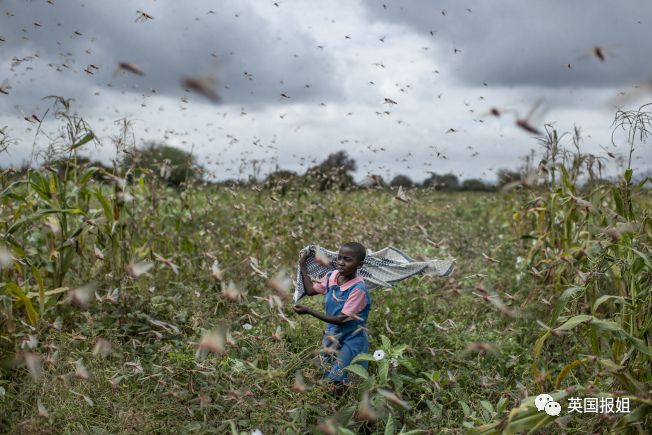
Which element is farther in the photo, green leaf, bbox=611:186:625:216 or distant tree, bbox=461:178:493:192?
distant tree, bbox=461:178:493:192

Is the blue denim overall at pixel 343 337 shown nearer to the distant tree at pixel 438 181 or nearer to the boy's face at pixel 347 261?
the boy's face at pixel 347 261

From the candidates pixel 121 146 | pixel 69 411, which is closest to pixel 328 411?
pixel 69 411

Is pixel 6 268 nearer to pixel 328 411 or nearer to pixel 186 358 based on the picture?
pixel 186 358

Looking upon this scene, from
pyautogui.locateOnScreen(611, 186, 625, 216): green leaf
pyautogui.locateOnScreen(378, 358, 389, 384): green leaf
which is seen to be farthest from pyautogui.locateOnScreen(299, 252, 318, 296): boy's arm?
pyautogui.locateOnScreen(611, 186, 625, 216): green leaf

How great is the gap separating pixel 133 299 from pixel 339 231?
236cm

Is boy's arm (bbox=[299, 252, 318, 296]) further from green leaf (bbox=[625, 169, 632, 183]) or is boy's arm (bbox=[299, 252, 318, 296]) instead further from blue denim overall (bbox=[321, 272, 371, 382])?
green leaf (bbox=[625, 169, 632, 183])

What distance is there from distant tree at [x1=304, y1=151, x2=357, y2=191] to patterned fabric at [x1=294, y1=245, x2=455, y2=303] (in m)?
3.21

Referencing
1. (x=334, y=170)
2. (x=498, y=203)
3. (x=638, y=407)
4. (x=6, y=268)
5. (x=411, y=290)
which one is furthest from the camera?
(x=498, y=203)

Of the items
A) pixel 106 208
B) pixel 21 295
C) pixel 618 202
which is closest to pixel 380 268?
pixel 618 202

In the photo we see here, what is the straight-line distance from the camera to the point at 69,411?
309cm

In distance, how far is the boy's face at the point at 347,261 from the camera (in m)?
3.70

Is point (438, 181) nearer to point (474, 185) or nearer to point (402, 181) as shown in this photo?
point (402, 181)

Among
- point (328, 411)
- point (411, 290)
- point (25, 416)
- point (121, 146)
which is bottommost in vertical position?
point (25, 416)

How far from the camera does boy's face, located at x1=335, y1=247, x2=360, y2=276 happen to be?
3.70 metres
